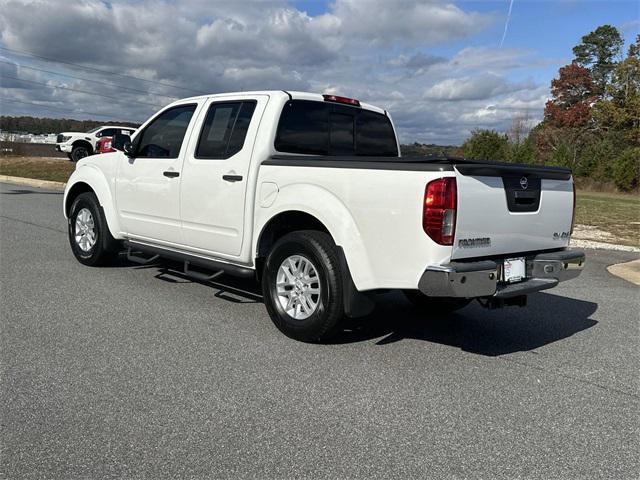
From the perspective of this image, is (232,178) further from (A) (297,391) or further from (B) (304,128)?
(A) (297,391)

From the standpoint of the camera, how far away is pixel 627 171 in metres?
31.1

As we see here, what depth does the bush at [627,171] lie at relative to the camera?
3095 centimetres

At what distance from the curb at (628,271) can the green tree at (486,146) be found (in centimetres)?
2478

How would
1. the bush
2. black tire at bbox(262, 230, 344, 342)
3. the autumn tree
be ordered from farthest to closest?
the autumn tree → the bush → black tire at bbox(262, 230, 344, 342)

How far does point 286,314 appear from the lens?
477 cm

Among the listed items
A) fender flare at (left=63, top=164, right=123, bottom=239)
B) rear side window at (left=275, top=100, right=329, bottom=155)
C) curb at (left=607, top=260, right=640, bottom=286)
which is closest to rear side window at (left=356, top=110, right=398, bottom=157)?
rear side window at (left=275, top=100, right=329, bottom=155)

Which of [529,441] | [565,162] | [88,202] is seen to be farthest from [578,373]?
[565,162]

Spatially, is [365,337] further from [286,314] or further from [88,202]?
[88,202]

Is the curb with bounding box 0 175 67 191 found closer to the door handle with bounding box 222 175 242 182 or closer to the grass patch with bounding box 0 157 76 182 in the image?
the grass patch with bounding box 0 157 76 182

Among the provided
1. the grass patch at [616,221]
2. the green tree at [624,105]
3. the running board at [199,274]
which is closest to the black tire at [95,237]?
the running board at [199,274]

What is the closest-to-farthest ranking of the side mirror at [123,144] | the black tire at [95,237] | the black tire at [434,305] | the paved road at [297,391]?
the paved road at [297,391] < the black tire at [434,305] < the side mirror at [123,144] < the black tire at [95,237]

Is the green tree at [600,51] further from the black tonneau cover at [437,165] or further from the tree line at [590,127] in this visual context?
the black tonneau cover at [437,165]

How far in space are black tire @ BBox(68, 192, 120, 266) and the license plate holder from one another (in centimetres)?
454

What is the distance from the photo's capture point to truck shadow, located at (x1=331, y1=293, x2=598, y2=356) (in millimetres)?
4902
